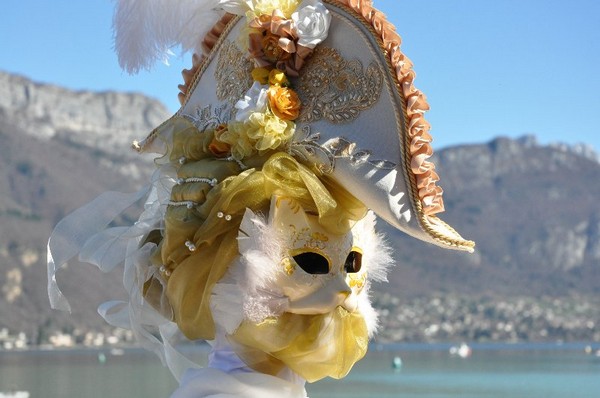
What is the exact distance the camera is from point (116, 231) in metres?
2.96

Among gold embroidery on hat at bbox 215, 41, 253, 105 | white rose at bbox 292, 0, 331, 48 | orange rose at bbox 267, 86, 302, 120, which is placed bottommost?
orange rose at bbox 267, 86, 302, 120

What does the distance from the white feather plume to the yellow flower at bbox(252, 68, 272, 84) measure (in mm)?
369

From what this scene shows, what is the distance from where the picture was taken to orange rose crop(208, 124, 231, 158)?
2609mm

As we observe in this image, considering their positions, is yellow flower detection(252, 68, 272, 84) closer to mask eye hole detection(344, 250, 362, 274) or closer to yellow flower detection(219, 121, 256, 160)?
yellow flower detection(219, 121, 256, 160)

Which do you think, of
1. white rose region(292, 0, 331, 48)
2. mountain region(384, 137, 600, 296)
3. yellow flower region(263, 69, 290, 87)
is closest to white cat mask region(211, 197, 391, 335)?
yellow flower region(263, 69, 290, 87)

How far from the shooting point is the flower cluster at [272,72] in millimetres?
2486

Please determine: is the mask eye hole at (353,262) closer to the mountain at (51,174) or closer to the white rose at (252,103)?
the white rose at (252,103)

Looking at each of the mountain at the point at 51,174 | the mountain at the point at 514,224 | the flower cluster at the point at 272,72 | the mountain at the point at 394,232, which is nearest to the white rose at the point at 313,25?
the flower cluster at the point at 272,72

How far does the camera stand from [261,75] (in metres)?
2.59

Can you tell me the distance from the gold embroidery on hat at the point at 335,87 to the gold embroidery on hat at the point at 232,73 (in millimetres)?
172

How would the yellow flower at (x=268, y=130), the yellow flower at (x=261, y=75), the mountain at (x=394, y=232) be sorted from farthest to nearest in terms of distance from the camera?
the mountain at (x=394, y=232), the yellow flower at (x=261, y=75), the yellow flower at (x=268, y=130)

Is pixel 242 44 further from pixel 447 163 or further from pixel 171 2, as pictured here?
pixel 447 163

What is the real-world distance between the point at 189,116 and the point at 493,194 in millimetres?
146797

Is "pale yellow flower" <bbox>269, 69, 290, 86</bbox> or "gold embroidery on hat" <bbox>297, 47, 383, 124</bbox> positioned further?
"pale yellow flower" <bbox>269, 69, 290, 86</bbox>
